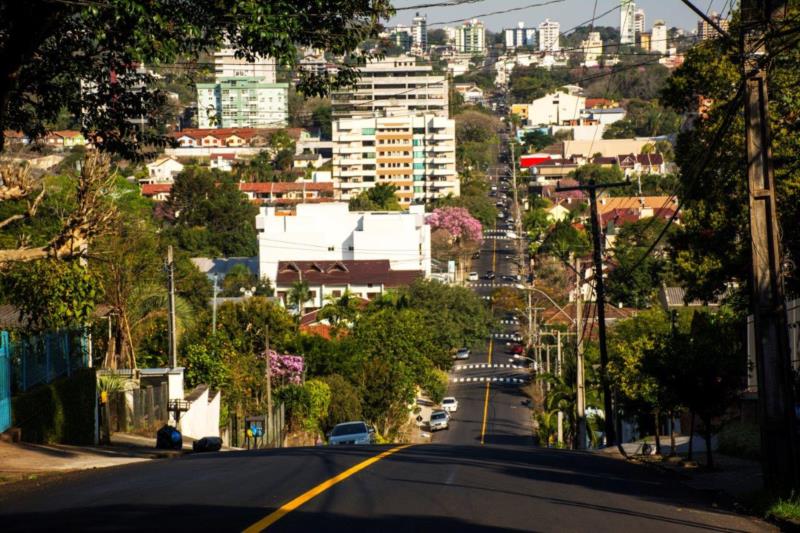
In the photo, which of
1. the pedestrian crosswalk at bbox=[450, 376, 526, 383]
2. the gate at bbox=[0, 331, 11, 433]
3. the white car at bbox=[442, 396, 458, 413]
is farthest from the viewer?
the pedestrian crosswalk at bbox=[450, 376, 526, 383]

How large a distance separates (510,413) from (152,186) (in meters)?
114

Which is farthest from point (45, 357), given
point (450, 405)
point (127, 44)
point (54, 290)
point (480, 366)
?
point (480, 366)

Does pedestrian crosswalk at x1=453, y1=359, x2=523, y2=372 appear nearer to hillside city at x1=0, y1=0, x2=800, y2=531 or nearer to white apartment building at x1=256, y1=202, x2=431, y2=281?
hillside city at x1=0, y1=0, x2=800, y2=531

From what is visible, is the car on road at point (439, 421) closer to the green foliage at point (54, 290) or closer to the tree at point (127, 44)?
the green foliage at point (54, 290)

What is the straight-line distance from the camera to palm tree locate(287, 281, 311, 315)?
10425 cm

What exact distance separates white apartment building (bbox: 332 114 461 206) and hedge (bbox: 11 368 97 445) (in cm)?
14957

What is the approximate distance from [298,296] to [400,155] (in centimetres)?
8201

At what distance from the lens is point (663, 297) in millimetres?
92875

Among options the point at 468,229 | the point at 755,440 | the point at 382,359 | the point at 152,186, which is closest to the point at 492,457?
the point at 755,440

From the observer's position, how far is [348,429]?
39.0 metres

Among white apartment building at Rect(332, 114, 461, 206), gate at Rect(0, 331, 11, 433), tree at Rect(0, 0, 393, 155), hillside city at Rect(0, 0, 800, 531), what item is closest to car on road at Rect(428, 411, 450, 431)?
hillside city at Rect(0, 0, 800, 531)

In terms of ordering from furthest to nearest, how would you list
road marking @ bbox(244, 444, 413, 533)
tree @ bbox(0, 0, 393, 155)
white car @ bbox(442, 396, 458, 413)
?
white car @ bbox(442, 396, 458, 413)
tree @ bbox(0, 0, 393, 155)
road marking @ bbox(244, 444, 413, 533)

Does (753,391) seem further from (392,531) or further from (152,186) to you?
(152,186)

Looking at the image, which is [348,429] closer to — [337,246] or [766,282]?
[766,282]
